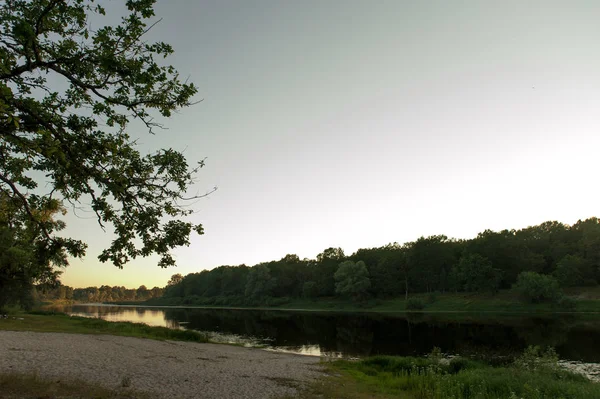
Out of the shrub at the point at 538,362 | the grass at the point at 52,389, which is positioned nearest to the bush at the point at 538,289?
the shrub at the point at 538,362

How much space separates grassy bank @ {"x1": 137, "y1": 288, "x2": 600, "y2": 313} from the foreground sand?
233ft

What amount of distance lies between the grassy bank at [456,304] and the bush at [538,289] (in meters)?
1.48

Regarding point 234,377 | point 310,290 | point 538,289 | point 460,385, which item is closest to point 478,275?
point 538,289

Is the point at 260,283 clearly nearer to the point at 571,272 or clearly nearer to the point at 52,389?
the point at 571,272

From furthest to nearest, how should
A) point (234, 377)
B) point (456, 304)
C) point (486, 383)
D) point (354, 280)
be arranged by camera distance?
point (354, 280)
point (456, 304)
point (234, 377)
point (486, 383)

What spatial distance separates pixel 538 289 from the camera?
2958 inches

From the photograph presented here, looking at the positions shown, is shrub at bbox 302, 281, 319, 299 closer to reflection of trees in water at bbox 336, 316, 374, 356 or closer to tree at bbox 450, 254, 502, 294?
tree at bbox 450, 254, 502, 294

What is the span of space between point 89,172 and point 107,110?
76.0 inches

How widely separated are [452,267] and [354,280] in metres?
28.6

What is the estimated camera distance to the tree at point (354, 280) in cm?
10688

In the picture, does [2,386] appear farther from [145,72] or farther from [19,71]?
[145,72]

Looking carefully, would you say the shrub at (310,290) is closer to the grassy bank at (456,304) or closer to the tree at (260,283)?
the grassy bank at (456,304)

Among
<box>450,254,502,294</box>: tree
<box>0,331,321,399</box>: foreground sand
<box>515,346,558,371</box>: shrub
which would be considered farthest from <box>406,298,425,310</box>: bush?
<box>0,331,321,399</box>: foreground sand

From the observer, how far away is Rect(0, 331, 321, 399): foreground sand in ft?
48.0
